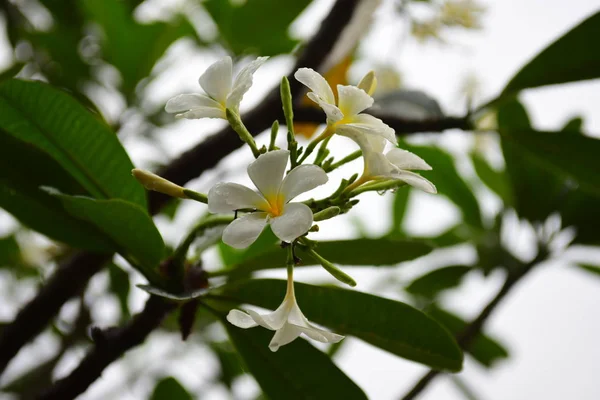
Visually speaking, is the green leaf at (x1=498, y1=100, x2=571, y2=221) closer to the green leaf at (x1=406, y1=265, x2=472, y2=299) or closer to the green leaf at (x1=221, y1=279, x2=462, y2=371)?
the green leaf at (x1=406, y1=265, x2=472, y2=299)

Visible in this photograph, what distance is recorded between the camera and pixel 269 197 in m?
0.42

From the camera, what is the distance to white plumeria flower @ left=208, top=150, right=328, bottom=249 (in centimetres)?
38

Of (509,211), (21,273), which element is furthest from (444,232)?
(21,273)

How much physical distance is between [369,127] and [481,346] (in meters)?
0.85

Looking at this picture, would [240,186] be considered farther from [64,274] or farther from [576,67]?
[576,67]

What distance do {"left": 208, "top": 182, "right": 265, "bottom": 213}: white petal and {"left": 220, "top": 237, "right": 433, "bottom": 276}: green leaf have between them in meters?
0.14

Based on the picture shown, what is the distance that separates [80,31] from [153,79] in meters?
0.23

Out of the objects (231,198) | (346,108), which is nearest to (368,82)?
(346,108)

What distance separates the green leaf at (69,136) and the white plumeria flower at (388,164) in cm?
23

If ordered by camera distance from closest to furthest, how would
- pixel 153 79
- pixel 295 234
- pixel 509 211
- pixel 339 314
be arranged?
pixel 295 234
pixel 339 314
pixel 509 211
pixel 153 79

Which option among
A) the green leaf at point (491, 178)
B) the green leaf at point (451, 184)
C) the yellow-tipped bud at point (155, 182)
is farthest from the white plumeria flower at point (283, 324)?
the green leaf at point (491, 178)

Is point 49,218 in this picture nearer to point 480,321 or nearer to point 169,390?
point 169,390

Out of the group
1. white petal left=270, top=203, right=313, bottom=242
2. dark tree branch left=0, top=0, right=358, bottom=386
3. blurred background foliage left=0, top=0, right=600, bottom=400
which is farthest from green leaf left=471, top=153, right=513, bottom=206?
white petal left=270, top=203, right=313, bottom=242

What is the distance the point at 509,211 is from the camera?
3.81ft
